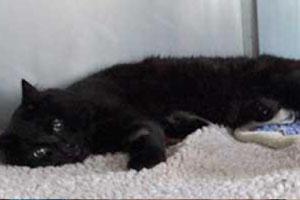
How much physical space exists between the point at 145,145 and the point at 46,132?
0.78ft

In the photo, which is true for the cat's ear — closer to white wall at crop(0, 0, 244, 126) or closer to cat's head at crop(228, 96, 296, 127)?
white wall at crop(0, 0, 244, 126)

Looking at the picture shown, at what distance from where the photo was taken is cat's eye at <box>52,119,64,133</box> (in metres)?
1.62

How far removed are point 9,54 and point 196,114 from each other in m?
0.58

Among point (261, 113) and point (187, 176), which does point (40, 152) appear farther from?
point (261, 113)

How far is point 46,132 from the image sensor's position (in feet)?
5.30

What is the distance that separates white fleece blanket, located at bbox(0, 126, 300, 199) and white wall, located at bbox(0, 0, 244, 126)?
17.7 inches

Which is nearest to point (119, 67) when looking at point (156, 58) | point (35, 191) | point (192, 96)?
point (156, 58)

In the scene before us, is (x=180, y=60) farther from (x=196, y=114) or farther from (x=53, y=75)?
(x=53, y=75)

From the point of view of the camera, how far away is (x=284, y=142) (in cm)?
166

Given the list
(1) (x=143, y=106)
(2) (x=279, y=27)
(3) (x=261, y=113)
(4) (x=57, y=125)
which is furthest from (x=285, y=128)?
(4) (x=57, y=125)

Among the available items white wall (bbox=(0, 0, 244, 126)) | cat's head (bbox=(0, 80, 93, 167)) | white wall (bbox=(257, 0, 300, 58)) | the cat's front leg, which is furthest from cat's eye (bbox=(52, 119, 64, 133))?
white wall (bbox=(257, 0, 300, 58))

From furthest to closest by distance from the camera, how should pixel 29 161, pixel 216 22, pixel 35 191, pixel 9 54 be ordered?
pixel 216 22 → pixel 9 54 → pixel 29 161 → pixel 35 191

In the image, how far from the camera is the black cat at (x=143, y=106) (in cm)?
161

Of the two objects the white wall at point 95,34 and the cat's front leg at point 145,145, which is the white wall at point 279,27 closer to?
the white wall at point 95,34
